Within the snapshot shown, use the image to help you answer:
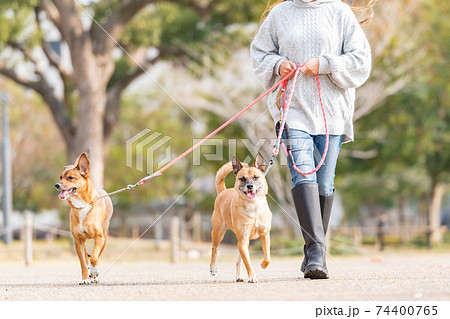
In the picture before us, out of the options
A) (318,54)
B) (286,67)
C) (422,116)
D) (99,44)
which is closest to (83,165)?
(286,67)

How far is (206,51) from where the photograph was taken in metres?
21.2

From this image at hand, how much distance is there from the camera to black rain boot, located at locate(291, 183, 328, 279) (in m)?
6.04

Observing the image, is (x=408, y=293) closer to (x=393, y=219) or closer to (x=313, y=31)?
(x=313, y=31)

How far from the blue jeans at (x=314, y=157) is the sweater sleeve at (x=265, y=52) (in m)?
0.53

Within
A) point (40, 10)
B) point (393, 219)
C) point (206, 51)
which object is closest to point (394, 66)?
point (206, 51)

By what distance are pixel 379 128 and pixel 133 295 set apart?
2290 cm

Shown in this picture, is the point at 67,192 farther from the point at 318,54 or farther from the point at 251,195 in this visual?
the point at 318,54

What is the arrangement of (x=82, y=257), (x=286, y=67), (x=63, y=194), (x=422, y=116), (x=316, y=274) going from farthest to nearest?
(x=422, y=116) < (x=286, y=67) < (x=82, y=257) < (x=316, y=274) < (x=63, y=194)

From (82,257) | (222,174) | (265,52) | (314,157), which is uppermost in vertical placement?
(265,52)

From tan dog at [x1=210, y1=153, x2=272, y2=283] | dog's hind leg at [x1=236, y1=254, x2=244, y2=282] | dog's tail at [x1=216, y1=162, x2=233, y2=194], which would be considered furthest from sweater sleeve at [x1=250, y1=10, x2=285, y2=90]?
dog's hind leg at [x1=236, y1=254, x2=244, y2=282]

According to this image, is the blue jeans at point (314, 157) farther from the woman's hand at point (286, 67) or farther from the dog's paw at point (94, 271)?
the dog's paw at point (94, 271)

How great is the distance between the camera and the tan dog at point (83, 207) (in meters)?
5.88

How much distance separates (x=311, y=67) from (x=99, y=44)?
1422cm

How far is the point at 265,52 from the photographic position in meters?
6.59
